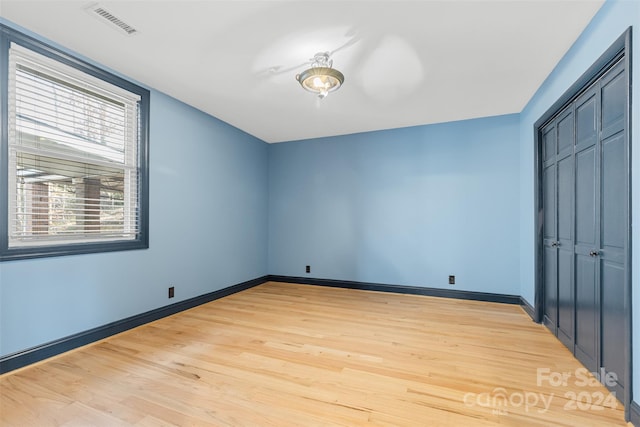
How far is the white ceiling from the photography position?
6.40 ft

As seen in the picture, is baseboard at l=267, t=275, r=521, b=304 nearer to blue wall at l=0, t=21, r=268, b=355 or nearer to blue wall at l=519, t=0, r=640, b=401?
blue wall at l=519, t=0, r=640, b=401

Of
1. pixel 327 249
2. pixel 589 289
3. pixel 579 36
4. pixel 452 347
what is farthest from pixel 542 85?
pixel 327 249

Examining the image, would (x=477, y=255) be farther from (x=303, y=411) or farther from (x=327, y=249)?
(x=303, y=411)

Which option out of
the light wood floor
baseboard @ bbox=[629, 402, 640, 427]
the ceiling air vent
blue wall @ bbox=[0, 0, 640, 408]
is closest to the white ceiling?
the ceiling air vent

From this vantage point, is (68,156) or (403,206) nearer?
(68,156)

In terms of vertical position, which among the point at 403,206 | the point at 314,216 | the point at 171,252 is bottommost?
the point at 171,252

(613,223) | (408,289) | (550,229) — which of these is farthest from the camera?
(408,289)

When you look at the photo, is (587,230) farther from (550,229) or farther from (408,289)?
(408,289)

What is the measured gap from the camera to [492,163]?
13.1 ft

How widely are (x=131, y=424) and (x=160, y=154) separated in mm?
2560

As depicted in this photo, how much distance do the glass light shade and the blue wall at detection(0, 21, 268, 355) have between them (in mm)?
1812

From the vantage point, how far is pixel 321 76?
95.2 inches

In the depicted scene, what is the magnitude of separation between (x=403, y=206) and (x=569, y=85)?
2395 millimetres

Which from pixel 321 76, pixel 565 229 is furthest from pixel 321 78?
pixel 565 229
